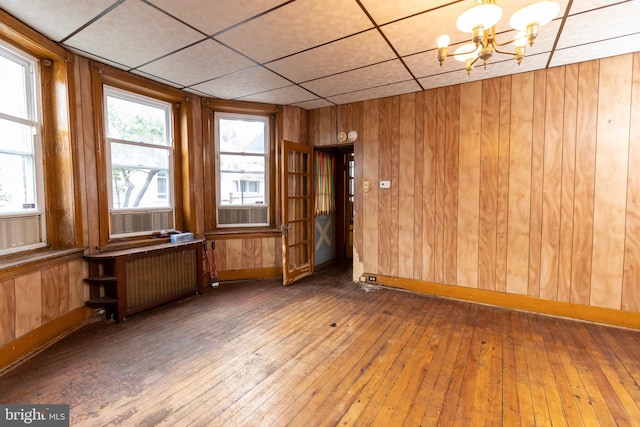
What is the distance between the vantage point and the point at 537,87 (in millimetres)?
3324

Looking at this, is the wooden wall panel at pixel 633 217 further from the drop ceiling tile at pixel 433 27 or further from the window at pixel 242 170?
the window at pixel 242 170

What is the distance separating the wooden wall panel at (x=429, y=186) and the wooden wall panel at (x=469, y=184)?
0.32 metres

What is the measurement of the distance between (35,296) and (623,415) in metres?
4.51

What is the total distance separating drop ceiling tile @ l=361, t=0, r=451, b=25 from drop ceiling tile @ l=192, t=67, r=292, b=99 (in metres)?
1.49

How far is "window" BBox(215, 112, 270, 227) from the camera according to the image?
15.1 ft

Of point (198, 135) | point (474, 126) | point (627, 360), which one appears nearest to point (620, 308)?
point (627, 360)

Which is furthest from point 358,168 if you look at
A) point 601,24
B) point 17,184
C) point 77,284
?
point 17,184

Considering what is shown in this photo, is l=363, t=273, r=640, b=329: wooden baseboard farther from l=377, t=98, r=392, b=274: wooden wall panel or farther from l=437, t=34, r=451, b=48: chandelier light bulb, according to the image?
l=437, t=34, r=451, b=48: chandelier light bulb

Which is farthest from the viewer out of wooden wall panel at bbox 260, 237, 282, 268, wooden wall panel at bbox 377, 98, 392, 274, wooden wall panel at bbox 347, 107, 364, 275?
wooden wall panel at bbox 260, 237, 282, 268

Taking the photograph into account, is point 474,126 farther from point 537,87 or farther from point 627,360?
point 627,360

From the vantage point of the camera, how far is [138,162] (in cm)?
374

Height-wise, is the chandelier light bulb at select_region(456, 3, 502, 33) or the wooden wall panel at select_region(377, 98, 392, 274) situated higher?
the chandelier light bulb at select_region(456, 3, 502, 33)

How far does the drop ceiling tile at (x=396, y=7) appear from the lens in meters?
2.11

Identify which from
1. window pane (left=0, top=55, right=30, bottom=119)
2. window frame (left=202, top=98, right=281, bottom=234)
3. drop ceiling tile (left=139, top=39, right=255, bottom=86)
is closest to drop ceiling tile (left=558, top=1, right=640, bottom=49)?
drop ceiling tile (left=139, top=39, right=255, bottom=86)
